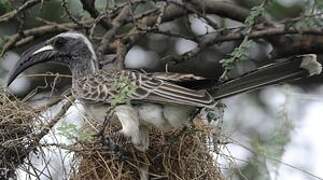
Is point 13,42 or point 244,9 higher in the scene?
point 244,9

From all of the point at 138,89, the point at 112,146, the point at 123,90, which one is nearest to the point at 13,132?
the point at 112,146

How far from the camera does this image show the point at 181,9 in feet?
15.4

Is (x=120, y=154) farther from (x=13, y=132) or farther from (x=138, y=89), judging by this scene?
(x=13, y=132)

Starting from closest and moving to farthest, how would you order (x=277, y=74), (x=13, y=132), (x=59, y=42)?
1. (x=277, y=74)
2. (x=13, y=132)
3. (x=59, y=42)

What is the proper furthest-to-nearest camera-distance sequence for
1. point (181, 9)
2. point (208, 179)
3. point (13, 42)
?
point (181, 9), point (13, 42), point (208, 179)

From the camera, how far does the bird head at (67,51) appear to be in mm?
4137

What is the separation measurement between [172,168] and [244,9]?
126 centimetres

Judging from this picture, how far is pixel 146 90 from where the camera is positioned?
367 cm

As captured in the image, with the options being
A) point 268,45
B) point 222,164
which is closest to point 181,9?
point 268,45

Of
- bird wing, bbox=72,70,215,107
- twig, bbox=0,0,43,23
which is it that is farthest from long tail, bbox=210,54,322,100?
twig, bbox=0,0,43,23

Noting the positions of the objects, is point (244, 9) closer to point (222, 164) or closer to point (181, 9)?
point (181, 9)

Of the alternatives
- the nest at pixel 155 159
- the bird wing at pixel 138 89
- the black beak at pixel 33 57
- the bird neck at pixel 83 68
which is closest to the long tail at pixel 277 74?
the bird wing at pixel 138 89

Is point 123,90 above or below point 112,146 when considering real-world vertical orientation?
above

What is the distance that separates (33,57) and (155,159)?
68 cm
